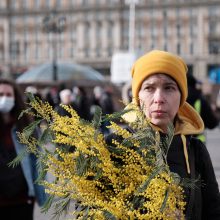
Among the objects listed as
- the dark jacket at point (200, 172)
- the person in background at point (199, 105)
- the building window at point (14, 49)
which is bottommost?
the building window at point (14, 49)

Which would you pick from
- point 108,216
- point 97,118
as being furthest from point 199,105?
point 108,216

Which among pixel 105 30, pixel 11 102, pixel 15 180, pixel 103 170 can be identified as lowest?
pixel 105 30

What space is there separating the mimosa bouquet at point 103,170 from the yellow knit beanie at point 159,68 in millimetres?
336

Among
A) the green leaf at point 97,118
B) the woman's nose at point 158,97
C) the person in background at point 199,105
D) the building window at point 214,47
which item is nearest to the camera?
the green leaf at point 97,118

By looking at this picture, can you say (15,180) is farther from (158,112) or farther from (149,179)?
(149,179)

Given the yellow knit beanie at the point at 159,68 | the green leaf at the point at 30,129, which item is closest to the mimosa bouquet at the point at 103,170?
the green leaf at the point at 30,129

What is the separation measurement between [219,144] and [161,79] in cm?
1398

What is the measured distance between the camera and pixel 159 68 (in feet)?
6.99

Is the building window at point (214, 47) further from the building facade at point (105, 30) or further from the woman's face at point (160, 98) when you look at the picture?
the woman's face at point (160, 98)

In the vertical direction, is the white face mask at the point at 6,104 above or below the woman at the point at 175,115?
below

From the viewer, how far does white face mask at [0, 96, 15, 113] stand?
12.9 ft

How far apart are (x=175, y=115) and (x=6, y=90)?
6.62 feet

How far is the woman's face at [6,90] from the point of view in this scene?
13.4 feet

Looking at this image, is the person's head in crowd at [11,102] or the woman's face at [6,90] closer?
the person's head in crowd at [11,102]
